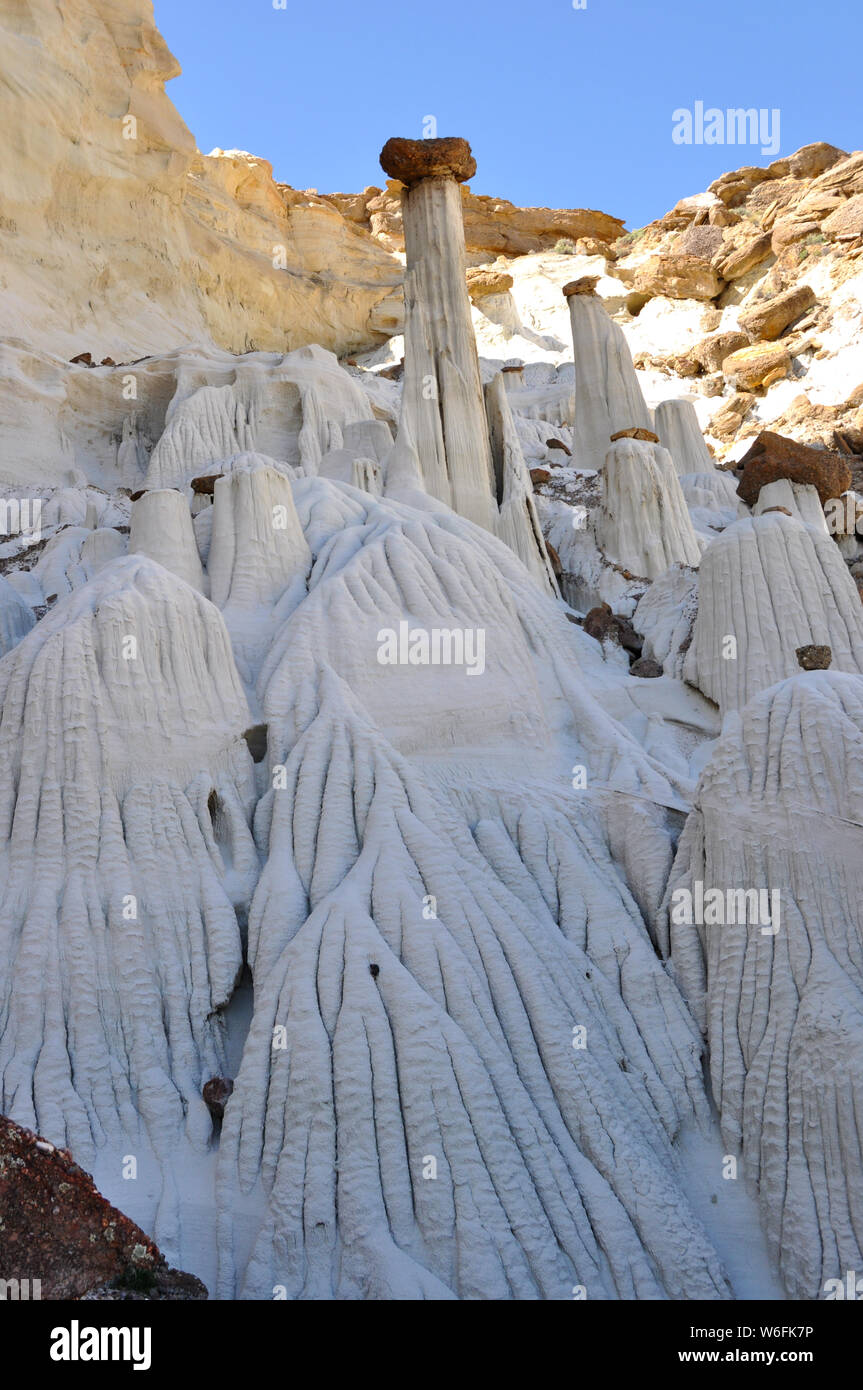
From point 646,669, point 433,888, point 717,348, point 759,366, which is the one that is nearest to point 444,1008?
point 433,888

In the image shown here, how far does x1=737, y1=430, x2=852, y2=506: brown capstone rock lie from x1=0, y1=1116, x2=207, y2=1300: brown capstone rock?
16868mm

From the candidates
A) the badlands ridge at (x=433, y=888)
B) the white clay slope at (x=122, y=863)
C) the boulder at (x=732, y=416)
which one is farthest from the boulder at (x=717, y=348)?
the white clay slope at (x=122, y=863)

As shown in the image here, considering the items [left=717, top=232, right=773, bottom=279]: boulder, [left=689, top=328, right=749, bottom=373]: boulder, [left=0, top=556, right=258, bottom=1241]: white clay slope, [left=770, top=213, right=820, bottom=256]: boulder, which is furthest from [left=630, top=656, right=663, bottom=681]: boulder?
[left=717, top=232, right=773, bottom=279]: boulder

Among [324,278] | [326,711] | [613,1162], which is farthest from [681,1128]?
[324,278]

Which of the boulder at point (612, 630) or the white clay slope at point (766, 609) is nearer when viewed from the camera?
the white clay slope at point (766, 609)

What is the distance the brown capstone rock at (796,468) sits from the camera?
2038 cm

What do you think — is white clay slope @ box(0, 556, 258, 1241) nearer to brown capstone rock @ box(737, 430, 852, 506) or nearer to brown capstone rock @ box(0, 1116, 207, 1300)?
brown capstone rock @ box(0, 1116, 207, 1300)

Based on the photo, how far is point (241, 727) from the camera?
11578mm

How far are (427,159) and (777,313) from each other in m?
24.4

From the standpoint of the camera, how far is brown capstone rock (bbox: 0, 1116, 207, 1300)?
698cm

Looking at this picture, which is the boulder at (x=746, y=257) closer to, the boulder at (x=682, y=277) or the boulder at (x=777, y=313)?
the boulder at (x=682, y=277)

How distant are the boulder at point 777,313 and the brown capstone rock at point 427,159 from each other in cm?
2355

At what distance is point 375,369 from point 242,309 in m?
4.56

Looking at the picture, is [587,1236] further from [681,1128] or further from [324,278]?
[324,278]
